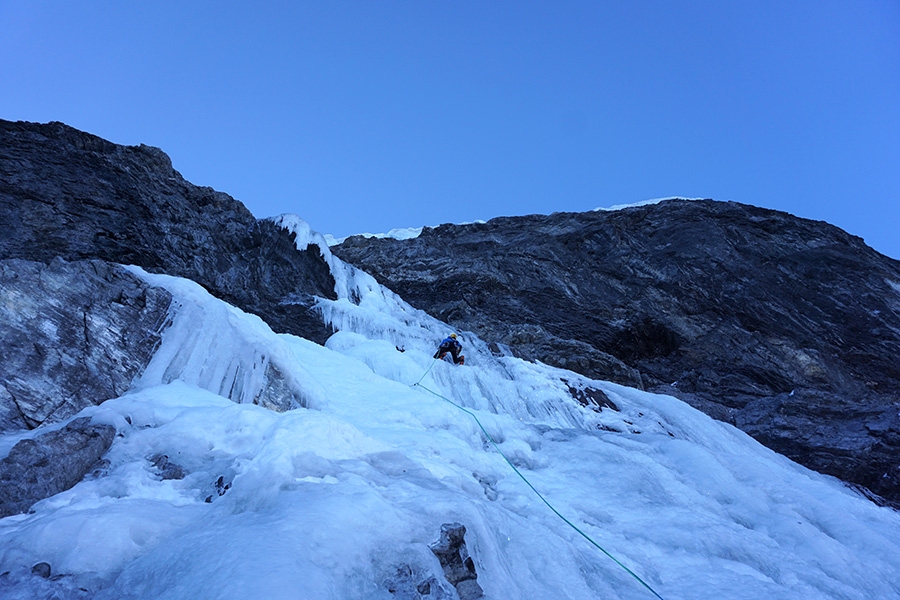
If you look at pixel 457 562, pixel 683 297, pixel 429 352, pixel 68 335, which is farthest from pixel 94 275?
pixel 683 297

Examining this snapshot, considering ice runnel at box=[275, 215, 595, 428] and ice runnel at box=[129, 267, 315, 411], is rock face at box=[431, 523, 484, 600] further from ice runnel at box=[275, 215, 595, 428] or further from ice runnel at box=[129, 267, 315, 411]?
ice runnel at box=[275, 215, 595, 428]

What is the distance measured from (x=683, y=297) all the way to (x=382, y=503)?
1680 centimetres

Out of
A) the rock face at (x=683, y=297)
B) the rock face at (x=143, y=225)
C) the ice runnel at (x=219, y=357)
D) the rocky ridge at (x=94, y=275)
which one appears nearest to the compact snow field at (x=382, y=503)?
the ice runnel at (x=219, y=357)

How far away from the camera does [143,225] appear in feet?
40.0

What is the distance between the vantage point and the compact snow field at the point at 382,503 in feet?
9.70

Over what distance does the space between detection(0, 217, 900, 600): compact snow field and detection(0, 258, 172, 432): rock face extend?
322 mm

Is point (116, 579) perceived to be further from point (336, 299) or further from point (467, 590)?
point (336, 299)

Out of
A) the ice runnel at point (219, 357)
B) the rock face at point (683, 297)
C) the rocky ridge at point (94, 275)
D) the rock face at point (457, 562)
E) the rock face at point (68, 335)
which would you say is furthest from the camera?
the rock face at point (683, 297)

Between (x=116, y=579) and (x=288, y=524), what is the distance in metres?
0.91

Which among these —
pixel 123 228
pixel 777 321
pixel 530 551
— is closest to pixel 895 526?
pixel 530 551

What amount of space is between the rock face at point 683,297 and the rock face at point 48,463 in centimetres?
1141

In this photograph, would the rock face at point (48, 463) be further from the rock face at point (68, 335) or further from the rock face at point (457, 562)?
the rock face at point (457, 562)

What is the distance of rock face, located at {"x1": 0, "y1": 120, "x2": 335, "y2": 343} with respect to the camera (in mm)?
10797

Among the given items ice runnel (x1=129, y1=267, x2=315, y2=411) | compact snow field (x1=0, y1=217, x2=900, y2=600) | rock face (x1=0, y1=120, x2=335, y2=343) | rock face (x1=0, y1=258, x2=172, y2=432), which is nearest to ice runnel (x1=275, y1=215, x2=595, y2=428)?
compact snow field (x1=0, y1=217, x2=900, y2=600)
